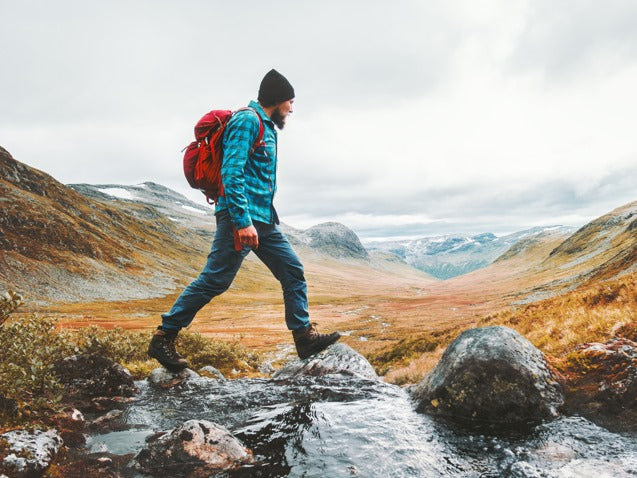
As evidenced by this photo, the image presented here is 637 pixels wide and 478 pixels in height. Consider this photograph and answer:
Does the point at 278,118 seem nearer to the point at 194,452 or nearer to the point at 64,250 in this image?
the point at 194,452

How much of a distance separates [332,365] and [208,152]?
221 inches

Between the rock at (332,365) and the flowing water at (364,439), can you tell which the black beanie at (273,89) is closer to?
the flowing water at (364,439)

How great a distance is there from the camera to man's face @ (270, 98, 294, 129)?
23.2ft

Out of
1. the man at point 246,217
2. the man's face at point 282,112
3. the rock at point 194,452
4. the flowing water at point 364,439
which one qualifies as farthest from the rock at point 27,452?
the man's face at point 282,112

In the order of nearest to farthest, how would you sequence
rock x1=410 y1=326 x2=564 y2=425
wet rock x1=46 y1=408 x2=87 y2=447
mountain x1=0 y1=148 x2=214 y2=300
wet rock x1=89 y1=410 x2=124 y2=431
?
wet rock x1=46 y1=408 x2=87 y2=447 < rock x1=410 y1=326 x2=564 y2=425 < wet rock x1=89 y1=410 x2=124 y2=431 < mountain x1=0 y1=148 x2=214 y2=300

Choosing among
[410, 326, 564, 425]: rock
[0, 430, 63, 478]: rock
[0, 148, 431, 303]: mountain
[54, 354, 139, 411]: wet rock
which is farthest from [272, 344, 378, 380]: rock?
[0, 148, 431, 303]: mountain

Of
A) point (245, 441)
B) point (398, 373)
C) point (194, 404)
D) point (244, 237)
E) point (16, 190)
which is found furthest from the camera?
point (16, 190)

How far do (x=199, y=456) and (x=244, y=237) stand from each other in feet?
10.8

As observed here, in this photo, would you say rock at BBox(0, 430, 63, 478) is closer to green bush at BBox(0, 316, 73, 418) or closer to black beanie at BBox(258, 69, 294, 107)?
Answer: green bush at BBox(0, 316, 73, 418)

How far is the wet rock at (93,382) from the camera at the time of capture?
6383 mm

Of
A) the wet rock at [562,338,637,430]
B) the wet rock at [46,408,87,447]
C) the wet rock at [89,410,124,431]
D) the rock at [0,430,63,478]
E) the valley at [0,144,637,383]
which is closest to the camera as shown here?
the rock at [0,430,63,478]

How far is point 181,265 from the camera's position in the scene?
161250mm

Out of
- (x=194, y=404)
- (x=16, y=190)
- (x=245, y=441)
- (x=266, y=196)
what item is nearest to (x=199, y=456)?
(x=245, y=441)

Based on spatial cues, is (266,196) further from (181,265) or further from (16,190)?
(181,265)
